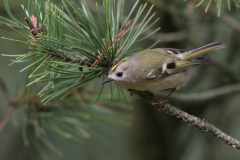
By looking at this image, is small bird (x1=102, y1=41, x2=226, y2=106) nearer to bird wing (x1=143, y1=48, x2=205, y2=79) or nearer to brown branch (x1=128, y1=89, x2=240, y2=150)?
bird wing (x1=143, y1=48, x2=205, y2=79)

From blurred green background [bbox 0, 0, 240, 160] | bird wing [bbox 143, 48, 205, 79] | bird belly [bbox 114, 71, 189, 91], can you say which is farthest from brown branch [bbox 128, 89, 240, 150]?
blurred green background [bbox 0, 0, 240, 160]

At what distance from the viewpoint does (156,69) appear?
1.29 m

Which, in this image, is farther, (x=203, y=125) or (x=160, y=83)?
(x=160, y=83)

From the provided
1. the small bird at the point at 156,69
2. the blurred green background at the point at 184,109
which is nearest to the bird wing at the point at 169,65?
the small bird at the point at 156,69

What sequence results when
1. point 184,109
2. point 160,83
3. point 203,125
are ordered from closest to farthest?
point 203,125, point 160,83, point 184,109

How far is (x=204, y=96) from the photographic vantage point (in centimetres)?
156

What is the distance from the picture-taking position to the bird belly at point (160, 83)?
1.15 m

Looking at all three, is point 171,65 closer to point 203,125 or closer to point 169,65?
point 169,65

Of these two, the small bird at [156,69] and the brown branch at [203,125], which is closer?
the brown branch at [203,125]

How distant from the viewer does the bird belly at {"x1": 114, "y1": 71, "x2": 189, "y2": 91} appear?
115 centimetres

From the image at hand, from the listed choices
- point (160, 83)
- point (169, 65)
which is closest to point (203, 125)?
point (160, 83)

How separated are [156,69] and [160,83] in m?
0.08

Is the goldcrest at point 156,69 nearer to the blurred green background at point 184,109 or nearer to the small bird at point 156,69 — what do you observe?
the small bird at point 156,69

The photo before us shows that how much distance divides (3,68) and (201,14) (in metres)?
2.01
